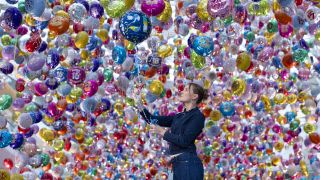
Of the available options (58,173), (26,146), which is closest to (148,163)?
(58,173)

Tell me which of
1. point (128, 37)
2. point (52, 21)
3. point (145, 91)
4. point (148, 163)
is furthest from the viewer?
point (148, 163)

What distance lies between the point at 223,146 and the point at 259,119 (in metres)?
0.89

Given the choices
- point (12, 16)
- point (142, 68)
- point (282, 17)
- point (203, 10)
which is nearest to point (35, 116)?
point (12, 16)

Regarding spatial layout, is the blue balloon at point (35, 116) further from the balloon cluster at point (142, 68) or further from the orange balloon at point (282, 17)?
the orange balloon at point (282, 17)

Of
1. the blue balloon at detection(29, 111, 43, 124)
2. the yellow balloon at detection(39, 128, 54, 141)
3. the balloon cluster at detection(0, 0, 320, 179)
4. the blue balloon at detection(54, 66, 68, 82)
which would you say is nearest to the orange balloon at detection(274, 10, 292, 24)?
the balloon cluster at detection(0, 0, 320, 179)

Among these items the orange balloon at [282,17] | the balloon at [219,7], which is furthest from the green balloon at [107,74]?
the orange balloon at [282,17]

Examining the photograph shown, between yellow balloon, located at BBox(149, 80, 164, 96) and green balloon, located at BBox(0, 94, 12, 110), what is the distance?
4.26ft

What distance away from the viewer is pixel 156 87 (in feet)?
15.7

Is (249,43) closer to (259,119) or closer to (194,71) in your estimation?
(194,71)

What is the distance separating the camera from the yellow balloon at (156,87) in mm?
4777

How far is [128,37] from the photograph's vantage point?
326 centimetres

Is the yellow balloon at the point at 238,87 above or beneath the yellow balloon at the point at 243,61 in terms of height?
beneath

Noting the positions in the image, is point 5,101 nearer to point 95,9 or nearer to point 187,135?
point 95,9

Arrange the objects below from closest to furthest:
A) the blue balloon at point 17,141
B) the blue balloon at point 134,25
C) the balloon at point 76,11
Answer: the blue balloon at point 134,25 < the balloon at point 76,11 < the blue balloon at point 17,141
